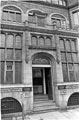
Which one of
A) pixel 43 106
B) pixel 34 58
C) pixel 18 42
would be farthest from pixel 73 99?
pixel 18 42

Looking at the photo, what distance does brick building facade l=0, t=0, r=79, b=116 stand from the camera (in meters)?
7.79

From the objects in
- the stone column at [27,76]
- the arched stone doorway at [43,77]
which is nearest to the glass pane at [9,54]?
the stone column at [27,76]

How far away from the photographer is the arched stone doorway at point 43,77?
9617mm

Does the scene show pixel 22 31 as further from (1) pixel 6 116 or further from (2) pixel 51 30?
(1) pixel 6 116

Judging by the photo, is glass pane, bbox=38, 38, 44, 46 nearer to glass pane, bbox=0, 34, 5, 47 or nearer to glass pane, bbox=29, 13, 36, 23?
glass pane, bbox=29, 13, 36, 23

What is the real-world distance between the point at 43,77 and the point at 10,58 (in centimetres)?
487

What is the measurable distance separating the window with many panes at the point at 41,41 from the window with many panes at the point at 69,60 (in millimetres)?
1460

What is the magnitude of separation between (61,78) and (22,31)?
6.01 metres

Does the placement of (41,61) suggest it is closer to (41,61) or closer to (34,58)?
(41,61)

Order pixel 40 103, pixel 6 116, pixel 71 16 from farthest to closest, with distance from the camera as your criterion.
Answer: pixel 71 16
pixel 40 103
pixel 6 116

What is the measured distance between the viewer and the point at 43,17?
11.5m

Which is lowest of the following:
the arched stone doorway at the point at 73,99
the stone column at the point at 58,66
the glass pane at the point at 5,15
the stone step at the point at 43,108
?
the stone step at the point at 43,108

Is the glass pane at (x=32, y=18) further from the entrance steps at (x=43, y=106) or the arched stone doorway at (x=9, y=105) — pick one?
the entrance steps at (x=43, y=106)

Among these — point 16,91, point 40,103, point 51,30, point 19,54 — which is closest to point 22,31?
point 19,54
